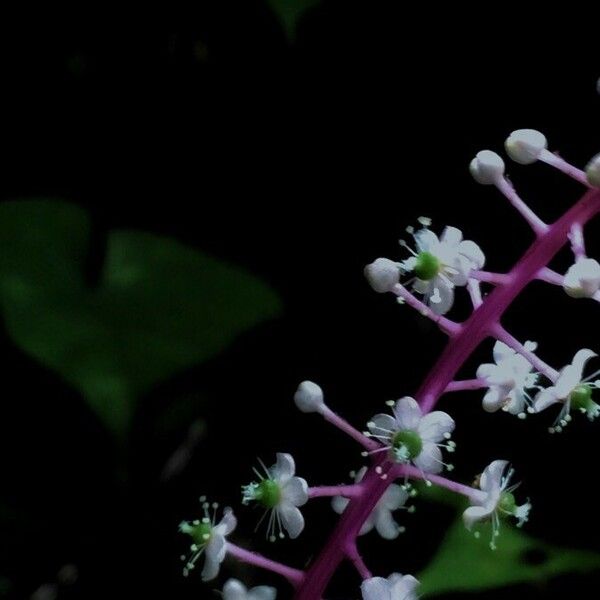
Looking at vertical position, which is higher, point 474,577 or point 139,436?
point 474,577

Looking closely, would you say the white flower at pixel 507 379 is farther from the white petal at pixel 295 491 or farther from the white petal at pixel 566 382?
the white petal at pixel 295 491

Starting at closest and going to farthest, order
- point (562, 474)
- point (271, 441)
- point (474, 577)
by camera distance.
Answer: point (474, 577) < point (562, 474) < point (271, 441)

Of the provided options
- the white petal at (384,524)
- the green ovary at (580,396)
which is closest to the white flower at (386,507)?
the white petal at (384,524)

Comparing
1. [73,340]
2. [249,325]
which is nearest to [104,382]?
[73,340]

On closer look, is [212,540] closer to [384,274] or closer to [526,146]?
[384,274]

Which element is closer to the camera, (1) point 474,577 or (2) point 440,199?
(1) point 474,577

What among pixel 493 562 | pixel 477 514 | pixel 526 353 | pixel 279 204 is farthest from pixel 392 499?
pixel 279 204

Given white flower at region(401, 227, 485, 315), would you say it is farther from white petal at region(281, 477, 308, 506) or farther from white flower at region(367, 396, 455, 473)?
white petal at region(281, 477, 308, 506)

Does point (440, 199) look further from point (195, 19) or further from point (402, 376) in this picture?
point (195, 19)
